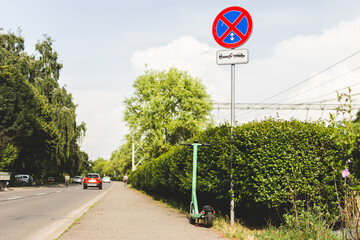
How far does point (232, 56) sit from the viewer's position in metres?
7.46

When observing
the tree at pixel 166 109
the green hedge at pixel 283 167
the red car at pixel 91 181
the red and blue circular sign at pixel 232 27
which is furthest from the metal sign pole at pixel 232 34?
the red car at pixel 91 181

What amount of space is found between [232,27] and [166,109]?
1001 inches

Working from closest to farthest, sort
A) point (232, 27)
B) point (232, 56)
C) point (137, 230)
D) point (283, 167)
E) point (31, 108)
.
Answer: point (283, 167) → point (137, 230) → point (232, 56) → point (232, 27) → point (31, 108)

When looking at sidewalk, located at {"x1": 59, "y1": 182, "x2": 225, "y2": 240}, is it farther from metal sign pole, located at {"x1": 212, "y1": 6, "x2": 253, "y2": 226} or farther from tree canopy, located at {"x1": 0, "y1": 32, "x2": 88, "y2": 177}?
tree canopy, located at {"x1": 0, "y1": 32, "x2": 88, "y2": 177}

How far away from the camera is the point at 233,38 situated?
7574 mm

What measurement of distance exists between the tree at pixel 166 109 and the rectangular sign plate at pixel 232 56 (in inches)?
929

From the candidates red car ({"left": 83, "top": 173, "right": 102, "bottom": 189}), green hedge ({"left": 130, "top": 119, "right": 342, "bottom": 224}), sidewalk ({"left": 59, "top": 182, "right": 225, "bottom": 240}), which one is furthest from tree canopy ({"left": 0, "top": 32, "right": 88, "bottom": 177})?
green hedge ({"left": 130, "top": 119, "right": 342, "bottom": 224})

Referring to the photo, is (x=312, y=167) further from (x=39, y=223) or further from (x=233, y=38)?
(x=39, y=223)

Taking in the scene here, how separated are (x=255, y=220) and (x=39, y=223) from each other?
213 inches

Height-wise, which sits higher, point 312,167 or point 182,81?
point 182,81

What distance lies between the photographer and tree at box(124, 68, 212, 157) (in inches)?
1256

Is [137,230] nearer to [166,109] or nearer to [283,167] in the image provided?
[283,167]

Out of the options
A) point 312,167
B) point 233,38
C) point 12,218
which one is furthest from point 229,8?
point 12,218

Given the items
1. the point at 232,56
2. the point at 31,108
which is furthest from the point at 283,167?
the point at 31,108
